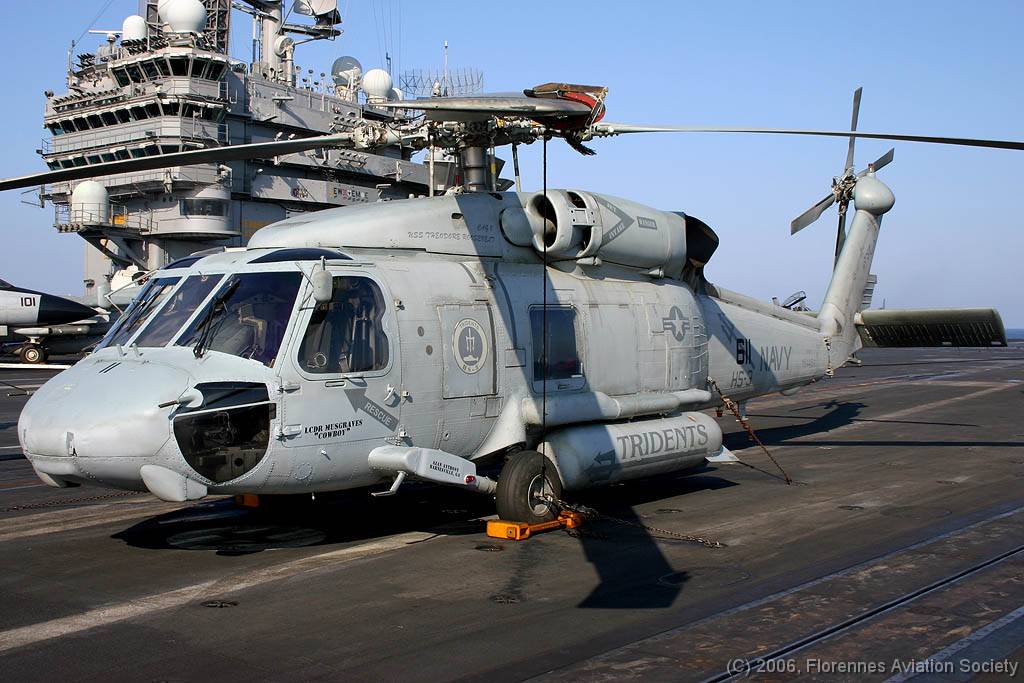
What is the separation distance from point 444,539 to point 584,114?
4.38 m

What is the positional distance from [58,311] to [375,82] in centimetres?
1834

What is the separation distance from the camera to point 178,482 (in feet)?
26.8

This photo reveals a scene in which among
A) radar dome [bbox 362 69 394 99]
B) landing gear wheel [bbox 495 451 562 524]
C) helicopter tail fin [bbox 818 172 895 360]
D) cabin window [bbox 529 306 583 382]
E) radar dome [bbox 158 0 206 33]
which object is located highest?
radar dome [bbox 158 0 206 33]

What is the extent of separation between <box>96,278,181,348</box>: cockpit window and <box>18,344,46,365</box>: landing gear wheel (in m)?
31.7

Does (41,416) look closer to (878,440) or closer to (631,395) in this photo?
(631,395)

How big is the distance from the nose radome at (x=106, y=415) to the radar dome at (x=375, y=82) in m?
40.3

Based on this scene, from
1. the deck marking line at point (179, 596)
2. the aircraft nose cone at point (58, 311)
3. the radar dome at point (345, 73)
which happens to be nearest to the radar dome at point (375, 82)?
the radar dome at point (345, 73)

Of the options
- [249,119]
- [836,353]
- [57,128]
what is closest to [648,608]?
[836,353]

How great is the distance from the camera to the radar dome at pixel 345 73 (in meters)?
46.6

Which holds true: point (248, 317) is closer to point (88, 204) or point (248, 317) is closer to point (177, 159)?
point (177, 159)

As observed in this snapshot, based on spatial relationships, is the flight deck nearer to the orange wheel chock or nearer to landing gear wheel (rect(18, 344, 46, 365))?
the orange wheel chock

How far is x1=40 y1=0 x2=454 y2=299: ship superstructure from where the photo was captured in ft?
Answer: 130


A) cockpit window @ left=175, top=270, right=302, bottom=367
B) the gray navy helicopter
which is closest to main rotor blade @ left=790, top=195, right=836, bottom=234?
the gray navy helicopter

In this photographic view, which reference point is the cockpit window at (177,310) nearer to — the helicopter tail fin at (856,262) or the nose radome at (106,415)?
the nose radome at (106,415)
